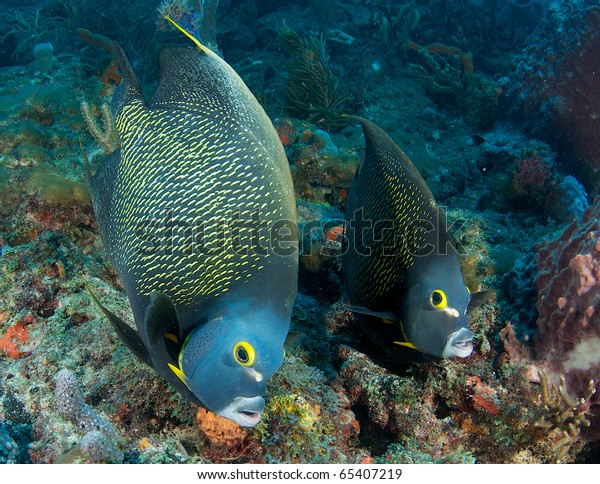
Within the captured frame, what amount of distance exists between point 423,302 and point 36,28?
14.9m

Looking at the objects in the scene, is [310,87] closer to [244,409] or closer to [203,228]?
[203,228]

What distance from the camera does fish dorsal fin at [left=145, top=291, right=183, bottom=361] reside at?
→ 1.78m

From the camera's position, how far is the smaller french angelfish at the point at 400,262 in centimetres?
216

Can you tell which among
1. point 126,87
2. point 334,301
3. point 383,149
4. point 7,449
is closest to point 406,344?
point 383,149

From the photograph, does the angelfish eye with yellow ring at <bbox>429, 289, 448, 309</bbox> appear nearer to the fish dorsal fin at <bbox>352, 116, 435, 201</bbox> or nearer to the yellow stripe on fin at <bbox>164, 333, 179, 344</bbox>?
the fish dorsal fin at <bbox>352, 116, 435, 201</bbox>

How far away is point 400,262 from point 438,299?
0.35m

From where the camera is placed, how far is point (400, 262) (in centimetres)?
241

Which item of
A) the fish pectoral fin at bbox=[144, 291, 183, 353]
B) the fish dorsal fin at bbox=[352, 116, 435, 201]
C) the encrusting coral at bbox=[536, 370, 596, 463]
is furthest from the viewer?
the encrusting coral at bbox=[536, 370, 596, 463]

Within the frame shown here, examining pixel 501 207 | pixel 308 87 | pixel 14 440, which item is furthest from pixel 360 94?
pixel 14 440

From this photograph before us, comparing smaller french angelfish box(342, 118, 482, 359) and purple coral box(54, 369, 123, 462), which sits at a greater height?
smaller french angelfish box(342, 118, 482, 359)

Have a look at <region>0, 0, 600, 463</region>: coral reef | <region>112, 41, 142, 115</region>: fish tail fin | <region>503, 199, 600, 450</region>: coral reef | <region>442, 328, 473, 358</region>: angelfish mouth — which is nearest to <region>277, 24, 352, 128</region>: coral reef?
<region>0, 0, 600, 463</region>: coral reef

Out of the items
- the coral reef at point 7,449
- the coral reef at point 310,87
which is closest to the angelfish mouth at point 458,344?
the coral reef at point 7,449

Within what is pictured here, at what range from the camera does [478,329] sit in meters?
3.40

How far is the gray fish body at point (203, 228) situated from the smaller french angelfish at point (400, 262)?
0.75m
